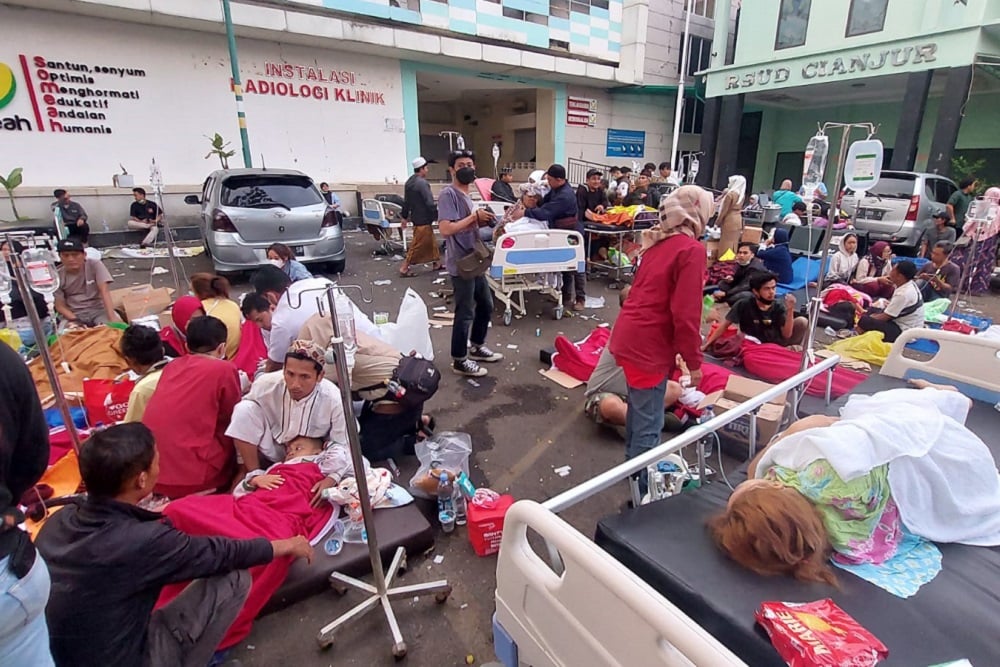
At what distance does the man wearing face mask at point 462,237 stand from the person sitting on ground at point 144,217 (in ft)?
26.5

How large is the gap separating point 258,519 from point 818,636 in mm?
2074

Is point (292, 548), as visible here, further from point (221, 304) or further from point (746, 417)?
point (746, 417)

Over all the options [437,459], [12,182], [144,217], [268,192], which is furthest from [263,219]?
[12,182]

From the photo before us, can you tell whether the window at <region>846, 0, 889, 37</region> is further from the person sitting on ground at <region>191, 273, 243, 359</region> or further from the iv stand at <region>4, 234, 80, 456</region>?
the iv stand at <region>4, 234, 80, 456</region>

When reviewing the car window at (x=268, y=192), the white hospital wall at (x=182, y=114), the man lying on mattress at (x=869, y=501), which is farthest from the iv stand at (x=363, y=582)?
the white hospital wall at (x=182, y=114)

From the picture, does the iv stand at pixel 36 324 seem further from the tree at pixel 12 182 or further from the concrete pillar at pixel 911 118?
the concrete pillar at pixel 911 118

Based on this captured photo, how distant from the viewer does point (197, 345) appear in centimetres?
264

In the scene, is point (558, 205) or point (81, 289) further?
point (558, 205)

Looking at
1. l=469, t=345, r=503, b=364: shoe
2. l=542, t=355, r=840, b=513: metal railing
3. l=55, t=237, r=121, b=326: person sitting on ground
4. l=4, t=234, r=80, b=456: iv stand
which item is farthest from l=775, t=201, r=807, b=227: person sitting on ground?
l=55, t=237, r=121, b=326: person sitting on ground

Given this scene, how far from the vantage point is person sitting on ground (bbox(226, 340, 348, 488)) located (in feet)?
8.13

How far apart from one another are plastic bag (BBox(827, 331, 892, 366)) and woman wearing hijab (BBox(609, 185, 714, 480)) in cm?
286

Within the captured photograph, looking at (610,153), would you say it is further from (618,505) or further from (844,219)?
(618,505)

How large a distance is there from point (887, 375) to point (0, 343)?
14.1ft

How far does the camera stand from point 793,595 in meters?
1.59
